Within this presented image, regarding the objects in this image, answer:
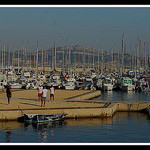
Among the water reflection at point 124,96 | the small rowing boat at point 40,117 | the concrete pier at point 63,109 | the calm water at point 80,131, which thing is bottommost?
the water reflection at point 124,96

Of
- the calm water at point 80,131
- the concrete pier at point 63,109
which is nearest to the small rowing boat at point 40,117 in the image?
the calm water at point 80,131

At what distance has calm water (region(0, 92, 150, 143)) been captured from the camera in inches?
941

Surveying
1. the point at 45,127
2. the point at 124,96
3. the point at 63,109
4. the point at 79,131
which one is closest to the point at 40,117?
the point at 45,127

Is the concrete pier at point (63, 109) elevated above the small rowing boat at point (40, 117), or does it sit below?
above

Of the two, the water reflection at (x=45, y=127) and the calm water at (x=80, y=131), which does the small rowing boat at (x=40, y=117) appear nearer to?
the water reflection at (x=45, y=127)

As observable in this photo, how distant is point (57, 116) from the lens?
29859 millimetres

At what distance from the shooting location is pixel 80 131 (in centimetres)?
2638

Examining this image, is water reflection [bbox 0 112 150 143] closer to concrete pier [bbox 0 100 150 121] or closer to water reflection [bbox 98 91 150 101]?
concrete pier [bbox 0 100 150 121]

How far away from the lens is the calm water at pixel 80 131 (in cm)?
2389

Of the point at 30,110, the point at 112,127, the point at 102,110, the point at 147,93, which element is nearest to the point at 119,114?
the point at 102,110

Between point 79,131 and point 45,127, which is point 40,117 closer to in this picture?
point 45,127

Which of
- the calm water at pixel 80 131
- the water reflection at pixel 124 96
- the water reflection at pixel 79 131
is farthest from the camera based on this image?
the water reflection at pixel 124 96

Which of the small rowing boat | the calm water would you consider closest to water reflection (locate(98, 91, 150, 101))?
the calm water

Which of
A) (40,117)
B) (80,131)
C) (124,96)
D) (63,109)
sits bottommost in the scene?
(124,96)
